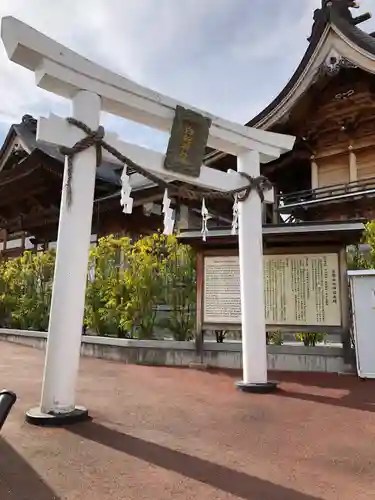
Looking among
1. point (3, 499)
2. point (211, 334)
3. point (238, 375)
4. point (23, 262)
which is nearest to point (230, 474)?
point (3, 499)

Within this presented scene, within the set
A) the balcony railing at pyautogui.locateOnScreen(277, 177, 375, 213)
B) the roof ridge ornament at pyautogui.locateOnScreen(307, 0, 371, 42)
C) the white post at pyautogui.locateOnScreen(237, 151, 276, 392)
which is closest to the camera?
the white post at pyautogui.locateOnScreen(237, 151, 276, 392)

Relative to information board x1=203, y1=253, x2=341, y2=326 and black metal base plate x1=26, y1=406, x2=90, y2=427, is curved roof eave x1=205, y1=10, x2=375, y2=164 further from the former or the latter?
black metal base plate x1=26, y1=406, x2=90, y2=427

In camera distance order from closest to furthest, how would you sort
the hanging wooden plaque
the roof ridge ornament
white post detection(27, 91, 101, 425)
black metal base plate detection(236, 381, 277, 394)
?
white post detection(27, 91, 101, 425)
the hanging wooden plaque
black metal base plate detection(236, 381, 277, 394)
the roof ridge ornament

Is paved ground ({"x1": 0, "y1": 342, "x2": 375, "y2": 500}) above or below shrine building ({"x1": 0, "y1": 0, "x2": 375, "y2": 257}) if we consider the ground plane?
below

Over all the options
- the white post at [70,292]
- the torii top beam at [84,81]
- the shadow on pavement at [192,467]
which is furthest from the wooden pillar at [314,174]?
the shadow on pavement at [192,467]

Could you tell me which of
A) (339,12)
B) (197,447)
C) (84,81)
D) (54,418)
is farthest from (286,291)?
(339,12)

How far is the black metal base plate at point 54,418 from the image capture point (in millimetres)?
3752

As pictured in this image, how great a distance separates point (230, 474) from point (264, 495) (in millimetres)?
361

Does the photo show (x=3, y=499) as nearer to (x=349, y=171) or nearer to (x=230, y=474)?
(x=230, y=474)

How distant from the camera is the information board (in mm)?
7117

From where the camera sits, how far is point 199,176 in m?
5.42

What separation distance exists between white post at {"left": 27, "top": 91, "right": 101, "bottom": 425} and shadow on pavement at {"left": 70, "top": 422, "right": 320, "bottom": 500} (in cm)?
38

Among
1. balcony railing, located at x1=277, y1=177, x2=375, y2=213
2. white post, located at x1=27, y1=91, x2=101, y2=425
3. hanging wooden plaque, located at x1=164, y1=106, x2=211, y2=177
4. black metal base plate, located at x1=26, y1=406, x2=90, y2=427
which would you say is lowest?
black metal base plate, located at x1=26, y1=406, x2=90, y2=427

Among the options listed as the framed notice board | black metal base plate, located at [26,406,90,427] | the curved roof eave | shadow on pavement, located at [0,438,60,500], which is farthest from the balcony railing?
shadow on pavement, located at [0,438,60,500]
